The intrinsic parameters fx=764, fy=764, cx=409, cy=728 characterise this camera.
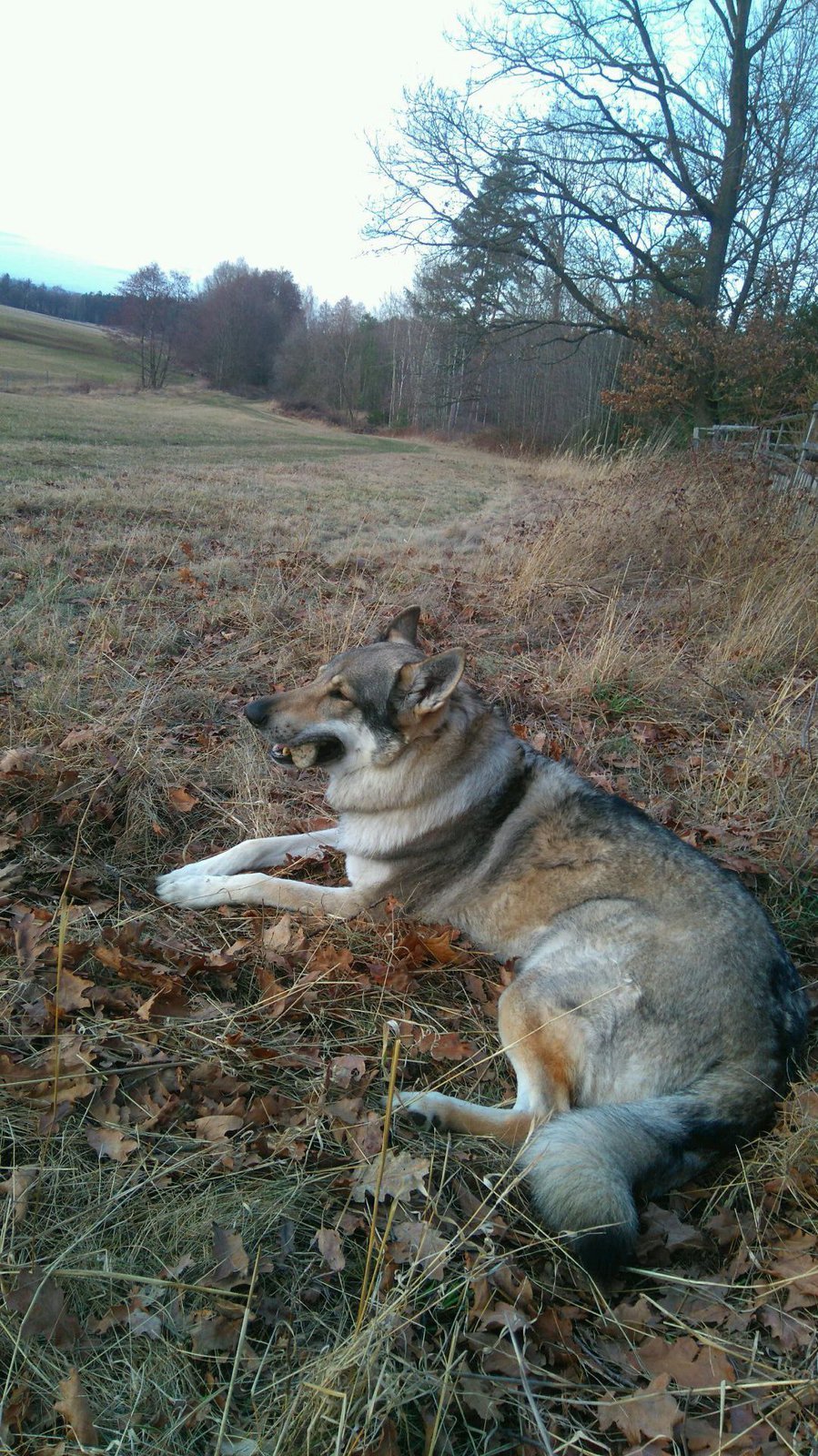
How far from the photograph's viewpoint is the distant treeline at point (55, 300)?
95.5m

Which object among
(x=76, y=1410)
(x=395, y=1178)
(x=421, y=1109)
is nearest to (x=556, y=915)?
(x=421, y=1109)

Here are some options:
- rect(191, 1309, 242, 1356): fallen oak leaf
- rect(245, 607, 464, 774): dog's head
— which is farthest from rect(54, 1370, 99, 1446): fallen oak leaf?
rect(245, 607, 464, 774): dog's head

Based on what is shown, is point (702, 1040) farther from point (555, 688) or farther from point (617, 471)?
point (617, 471)

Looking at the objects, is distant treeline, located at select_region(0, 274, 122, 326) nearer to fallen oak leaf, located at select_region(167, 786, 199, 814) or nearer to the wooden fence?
the wooden fence

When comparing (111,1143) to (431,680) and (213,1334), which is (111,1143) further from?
(431,680)

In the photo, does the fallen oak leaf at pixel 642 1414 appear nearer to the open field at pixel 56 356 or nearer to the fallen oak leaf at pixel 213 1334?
the fallen oak leaf at pixel 213 1334

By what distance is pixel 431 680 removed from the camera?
3.67 meters

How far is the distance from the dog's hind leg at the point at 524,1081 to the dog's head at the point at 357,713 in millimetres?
1350

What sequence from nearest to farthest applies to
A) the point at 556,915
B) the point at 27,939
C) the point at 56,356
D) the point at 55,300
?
the point at 27,939 → the point at 556,915 → the point at 56,356 → the point at 55,300

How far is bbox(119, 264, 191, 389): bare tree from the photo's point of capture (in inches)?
2114

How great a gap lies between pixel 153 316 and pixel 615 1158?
63.9m

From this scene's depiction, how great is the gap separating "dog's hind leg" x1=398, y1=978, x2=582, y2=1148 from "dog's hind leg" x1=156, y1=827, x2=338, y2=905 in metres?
1.60

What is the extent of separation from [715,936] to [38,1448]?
253cm

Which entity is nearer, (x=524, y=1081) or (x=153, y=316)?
(x=524, y=1081)
